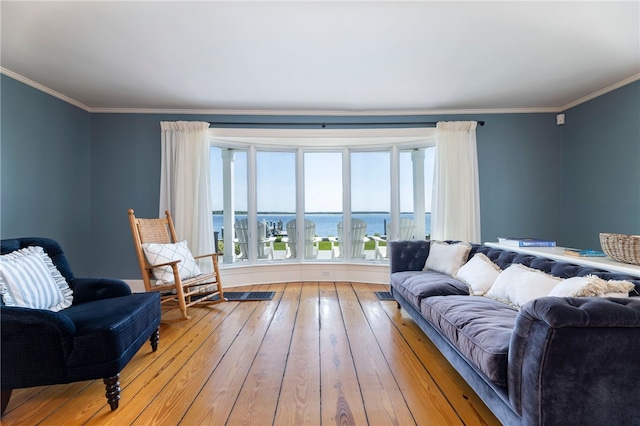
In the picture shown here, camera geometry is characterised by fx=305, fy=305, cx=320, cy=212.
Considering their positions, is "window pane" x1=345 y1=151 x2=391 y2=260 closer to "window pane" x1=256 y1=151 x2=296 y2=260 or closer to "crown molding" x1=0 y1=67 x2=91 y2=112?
"window pane" x1=256 y1=151 x2=296 y2=260

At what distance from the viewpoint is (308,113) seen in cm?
418

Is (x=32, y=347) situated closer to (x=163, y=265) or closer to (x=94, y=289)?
(x=94, y=289)

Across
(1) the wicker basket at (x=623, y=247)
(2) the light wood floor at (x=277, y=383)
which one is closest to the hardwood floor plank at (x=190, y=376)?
(2) the light wood floor at (x=277, y=383)

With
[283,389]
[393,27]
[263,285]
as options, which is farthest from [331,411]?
[263,285]

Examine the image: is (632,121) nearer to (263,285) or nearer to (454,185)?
(454,185)

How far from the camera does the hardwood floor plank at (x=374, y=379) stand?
160cm

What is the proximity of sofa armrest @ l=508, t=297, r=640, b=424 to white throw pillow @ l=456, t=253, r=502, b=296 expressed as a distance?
1179 millimetres

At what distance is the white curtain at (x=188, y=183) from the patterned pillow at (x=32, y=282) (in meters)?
1.75

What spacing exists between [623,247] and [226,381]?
2526 mm

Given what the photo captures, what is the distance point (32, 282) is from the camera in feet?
6.14

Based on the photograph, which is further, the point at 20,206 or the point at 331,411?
the point at 20,206

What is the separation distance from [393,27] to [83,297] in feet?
9.99

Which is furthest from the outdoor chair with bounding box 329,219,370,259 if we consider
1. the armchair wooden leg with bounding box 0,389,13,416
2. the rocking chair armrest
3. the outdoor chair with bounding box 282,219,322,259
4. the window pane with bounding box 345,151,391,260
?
the armchair wooden leg with bounding box 0,389,13,416

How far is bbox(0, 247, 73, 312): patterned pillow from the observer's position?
68.7 inches
